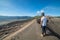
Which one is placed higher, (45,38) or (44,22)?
(44,22)

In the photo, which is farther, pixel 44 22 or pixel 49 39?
pixel 44 22


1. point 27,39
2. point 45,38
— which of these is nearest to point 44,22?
point 45,38

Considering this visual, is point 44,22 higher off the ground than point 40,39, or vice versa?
point 44,22

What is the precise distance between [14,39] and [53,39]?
3.43 metres

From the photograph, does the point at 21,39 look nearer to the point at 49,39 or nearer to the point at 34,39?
the point at 34,39

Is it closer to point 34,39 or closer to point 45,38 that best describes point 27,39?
point 34,39

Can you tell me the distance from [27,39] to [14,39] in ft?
3.82

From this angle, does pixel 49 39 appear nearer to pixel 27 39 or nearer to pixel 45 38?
pixel 45 38

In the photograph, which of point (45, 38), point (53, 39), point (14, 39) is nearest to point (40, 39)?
point (45, 38)

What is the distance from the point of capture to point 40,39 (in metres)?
9.84

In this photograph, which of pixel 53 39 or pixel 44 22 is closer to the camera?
pixel 53 39

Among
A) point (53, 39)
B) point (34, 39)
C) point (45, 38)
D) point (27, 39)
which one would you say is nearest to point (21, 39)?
point (27, 39)

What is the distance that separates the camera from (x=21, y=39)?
33.0 ft

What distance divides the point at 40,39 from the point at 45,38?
473 mm
